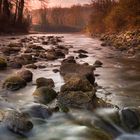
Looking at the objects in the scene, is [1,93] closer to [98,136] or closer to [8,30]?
[98,136]

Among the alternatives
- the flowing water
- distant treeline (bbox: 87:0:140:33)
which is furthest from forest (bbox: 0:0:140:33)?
the flowing water

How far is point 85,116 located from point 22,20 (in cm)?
3837

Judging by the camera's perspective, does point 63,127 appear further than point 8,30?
No

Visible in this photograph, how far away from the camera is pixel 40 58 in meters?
13.8

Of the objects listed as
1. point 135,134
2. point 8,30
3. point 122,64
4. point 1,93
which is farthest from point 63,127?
point 8,30

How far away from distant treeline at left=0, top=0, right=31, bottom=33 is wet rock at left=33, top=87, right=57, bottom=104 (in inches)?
1150

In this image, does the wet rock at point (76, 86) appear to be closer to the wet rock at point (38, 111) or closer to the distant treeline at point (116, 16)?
the wet rock at point (38, 111)

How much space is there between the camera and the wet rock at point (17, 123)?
5047 mm

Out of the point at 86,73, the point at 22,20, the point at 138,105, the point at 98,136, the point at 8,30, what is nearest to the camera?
the point at 98,136

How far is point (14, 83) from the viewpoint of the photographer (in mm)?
7895

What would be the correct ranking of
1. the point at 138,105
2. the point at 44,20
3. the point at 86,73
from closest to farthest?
the point at 138,105, the point at 86,73, the point at 44,20

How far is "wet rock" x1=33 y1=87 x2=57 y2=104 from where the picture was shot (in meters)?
6.73

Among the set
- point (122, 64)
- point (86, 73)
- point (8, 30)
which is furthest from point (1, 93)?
point (8, 30)

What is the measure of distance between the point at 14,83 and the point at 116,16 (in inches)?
1101
